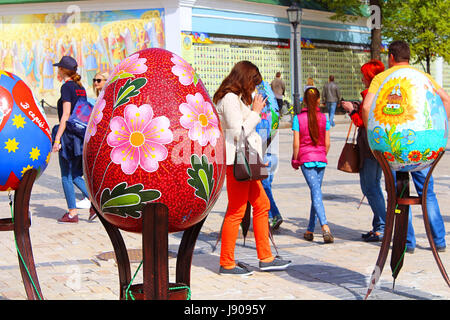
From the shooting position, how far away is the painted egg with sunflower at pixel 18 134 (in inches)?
A: 178

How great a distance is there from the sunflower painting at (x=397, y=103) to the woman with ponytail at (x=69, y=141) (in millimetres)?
4790

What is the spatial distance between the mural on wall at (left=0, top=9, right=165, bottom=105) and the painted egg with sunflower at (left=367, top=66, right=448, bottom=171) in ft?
78.0

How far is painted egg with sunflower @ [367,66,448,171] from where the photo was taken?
16.8 ft

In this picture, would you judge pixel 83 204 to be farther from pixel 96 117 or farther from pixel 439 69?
pixel 439 69

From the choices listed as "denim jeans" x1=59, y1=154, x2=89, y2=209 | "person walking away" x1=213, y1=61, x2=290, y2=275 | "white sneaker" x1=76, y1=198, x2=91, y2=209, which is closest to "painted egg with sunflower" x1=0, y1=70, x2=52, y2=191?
"person walking away" x1=213, y1=61, x2=290, y2=275

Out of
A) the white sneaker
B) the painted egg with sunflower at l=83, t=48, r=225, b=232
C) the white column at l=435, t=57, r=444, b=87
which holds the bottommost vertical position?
the white sneaker

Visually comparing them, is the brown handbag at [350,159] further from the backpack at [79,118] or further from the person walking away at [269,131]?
the backpack at [79,118]

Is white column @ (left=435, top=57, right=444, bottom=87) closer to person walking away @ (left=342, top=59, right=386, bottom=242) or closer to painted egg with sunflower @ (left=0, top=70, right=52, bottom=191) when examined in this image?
person walking away @ (left=342, top=59, right=386, bottom=242)

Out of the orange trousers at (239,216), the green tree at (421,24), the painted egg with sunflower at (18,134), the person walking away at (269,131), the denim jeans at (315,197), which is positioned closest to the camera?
the painted egg with sunflower at (18,134)

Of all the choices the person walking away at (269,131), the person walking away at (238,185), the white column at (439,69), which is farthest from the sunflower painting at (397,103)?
the white column at (439,69)

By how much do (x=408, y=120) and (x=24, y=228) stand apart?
2654mm

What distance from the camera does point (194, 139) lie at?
11.3 feet

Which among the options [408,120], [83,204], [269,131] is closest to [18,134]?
[408,120]

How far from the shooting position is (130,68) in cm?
362
